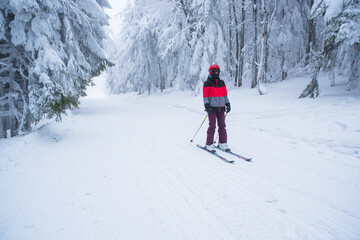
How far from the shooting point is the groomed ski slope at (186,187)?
254 centimetres

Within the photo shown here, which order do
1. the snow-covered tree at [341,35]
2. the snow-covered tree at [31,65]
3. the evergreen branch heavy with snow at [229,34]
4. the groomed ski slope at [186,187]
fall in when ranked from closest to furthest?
1. the groomed ski slope at [186,187]
2. the snow-covered tree at [31,65]
3. the snow-covered tree at [341,35]
4. the evergreen branch heavy with snow at [229,34]

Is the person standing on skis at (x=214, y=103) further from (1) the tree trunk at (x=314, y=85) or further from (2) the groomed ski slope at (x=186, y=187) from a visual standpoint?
(1) the tree trunk at (x=314, y=85)

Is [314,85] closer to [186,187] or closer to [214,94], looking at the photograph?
[214,94]

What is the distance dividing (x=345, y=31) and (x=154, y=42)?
20.9m

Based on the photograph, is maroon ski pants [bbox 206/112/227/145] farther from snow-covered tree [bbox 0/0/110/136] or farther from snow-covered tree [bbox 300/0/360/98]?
snow-covered tree [bbox 300/0/360/98]

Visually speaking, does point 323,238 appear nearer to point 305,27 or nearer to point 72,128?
point 72,128

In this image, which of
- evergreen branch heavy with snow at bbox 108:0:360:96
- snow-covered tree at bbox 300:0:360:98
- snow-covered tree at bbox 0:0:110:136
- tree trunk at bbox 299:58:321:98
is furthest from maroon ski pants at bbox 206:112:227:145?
evergreen branch heavy with snow at bbox 108:0:360:96

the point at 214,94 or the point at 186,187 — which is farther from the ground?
the point at 214,94

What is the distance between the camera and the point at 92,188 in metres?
3.61

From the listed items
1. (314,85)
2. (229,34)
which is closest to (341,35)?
(314,85)

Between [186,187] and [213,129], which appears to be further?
[213,129]

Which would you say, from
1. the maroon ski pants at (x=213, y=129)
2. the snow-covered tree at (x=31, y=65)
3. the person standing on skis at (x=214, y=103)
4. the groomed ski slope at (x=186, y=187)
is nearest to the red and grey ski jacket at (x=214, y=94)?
the person standing on skis at (x=214, y=103)

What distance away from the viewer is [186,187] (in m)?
3.52

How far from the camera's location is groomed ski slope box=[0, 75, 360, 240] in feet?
8.32
